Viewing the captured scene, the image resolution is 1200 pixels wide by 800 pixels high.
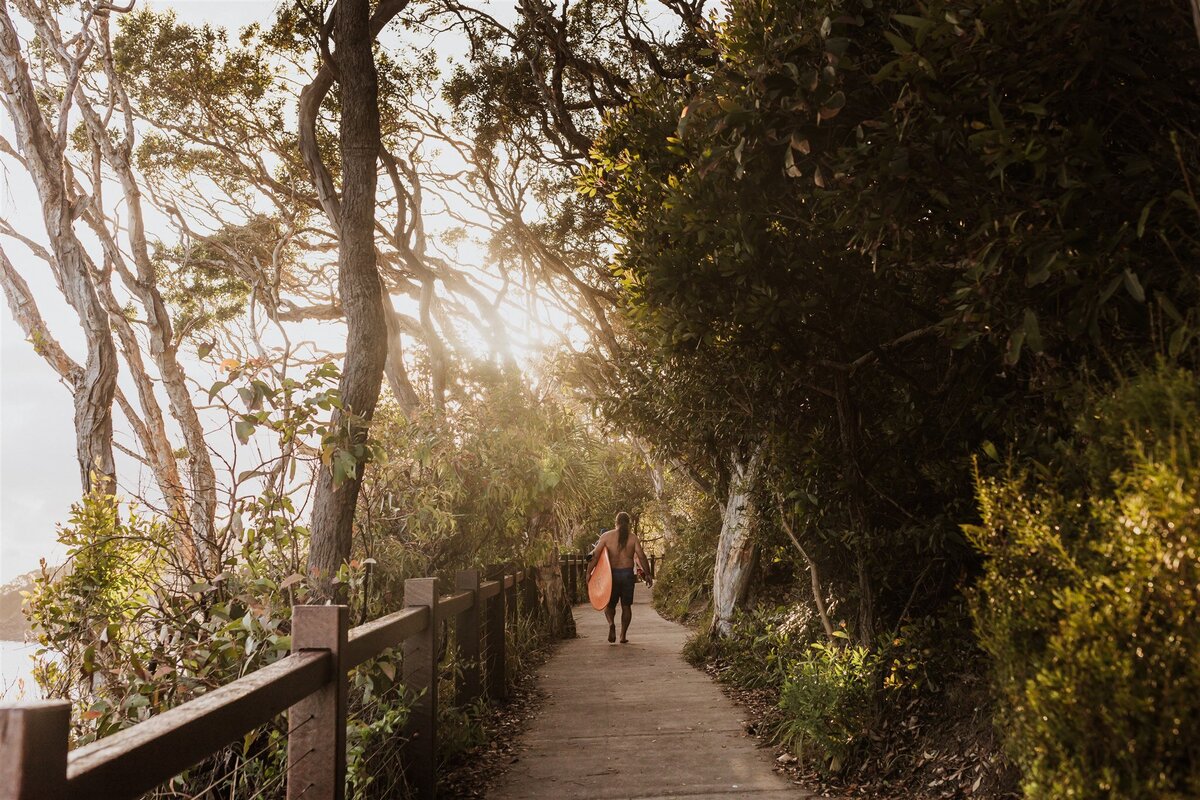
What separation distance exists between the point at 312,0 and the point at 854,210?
10.3 metres

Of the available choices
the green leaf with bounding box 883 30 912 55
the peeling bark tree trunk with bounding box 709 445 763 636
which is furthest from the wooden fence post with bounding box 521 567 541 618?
the green leaf with bounding box 883 30 912 55

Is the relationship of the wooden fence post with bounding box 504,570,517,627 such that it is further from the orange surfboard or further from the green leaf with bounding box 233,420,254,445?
the green leaf with bounding box 233,420,254,445

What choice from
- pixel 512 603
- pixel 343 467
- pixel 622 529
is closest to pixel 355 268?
pixel 343 467

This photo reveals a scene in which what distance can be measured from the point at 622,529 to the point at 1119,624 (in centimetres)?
1061

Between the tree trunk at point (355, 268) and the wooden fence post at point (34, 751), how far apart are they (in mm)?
5037

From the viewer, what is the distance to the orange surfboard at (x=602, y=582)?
502 inches

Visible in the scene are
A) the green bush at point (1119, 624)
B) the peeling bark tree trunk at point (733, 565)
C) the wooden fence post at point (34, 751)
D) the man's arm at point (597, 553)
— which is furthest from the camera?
the man's arm at point (597, 553)

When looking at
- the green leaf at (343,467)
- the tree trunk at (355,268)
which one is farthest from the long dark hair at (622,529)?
the green leaf at (343,467)

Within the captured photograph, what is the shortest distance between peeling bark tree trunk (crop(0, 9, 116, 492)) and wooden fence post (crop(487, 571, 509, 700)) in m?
7.19

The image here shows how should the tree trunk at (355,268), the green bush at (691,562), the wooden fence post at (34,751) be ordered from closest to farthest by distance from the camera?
the wooden fence post at (34,751) → the tree trunk at (355,268) → the green bush at (691,562)

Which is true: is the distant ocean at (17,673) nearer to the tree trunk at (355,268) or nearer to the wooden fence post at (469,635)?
the tree trunk at (355,268)

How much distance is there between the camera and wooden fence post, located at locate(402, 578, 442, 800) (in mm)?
4598

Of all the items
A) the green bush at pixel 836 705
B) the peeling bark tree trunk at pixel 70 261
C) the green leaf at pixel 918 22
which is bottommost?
the green bush at pixel 836 705

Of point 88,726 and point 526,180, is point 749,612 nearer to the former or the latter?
point 88,726
